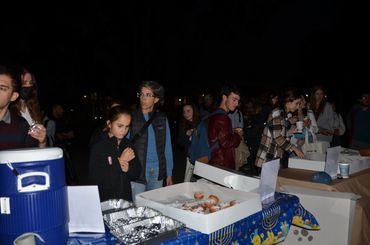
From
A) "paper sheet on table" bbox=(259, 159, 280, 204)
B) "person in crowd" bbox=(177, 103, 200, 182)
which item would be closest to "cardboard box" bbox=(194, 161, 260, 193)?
"paper sheet on table" bbox=(259, 159, 280, 204)

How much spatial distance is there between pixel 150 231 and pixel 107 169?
32.3 inches

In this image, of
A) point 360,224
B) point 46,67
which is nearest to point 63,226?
point 360,224

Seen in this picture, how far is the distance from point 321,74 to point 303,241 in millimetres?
20474

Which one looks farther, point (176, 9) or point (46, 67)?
point (176, 9)

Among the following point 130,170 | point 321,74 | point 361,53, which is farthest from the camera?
point 321,74

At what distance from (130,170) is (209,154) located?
3.81 feet

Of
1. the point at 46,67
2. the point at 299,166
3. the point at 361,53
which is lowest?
the point at 299,166

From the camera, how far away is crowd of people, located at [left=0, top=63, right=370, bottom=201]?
207 cm

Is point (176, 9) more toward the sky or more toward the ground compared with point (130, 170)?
more toward the sky

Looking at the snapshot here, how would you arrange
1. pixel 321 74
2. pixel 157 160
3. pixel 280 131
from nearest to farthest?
pixel 157 160 < pixel 280 131 < pixel 321 74

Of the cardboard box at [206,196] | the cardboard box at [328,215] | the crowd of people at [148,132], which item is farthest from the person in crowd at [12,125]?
the cardboard box at [328,215]

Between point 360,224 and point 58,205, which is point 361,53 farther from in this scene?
point 58,205

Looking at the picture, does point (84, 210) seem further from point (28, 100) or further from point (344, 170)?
point (344, 170)

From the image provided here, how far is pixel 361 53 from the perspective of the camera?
18422 millimetres
